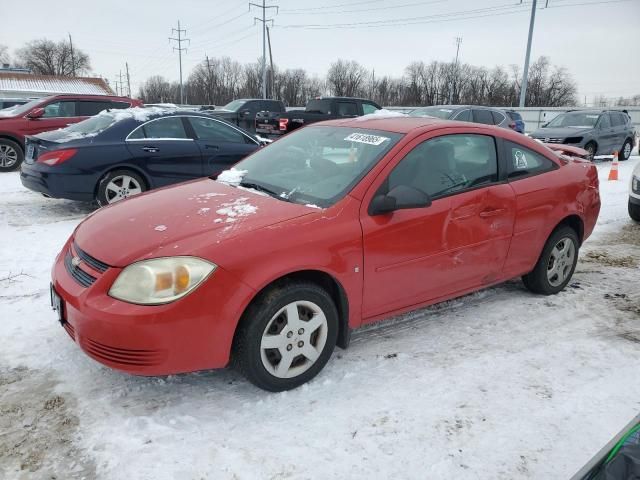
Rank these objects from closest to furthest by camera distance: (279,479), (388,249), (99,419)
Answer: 1. (279,479)
2. (99,419)
3. (388,249)

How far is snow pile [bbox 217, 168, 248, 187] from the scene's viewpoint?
3.86 m

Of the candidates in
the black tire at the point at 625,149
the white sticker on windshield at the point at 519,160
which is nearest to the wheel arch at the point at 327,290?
the white sticker on windshield at the point at 519,160

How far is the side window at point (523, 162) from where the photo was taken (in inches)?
163

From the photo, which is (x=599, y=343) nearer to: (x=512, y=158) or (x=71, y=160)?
(x=512, y=158)

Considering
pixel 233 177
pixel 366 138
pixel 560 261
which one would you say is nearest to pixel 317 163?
pixel 366 138

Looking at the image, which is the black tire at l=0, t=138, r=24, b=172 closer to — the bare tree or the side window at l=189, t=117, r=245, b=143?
the side window at l=189, t=117, r=245, b=143

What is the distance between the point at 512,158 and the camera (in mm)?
4176

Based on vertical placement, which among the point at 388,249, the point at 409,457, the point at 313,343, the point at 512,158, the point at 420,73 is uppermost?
the point at 420,73

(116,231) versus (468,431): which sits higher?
(116,231)

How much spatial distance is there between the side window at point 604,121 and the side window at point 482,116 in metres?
3.66

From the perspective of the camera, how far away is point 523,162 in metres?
4.26

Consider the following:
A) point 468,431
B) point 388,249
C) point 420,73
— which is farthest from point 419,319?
point 420,73

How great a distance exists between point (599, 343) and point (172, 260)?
10.2 ft

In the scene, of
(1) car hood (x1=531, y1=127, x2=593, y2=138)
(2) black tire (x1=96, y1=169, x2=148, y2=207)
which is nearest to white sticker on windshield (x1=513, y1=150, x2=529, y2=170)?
(2) black tire (x1=96, y1=169, x2=148, y2=207)
